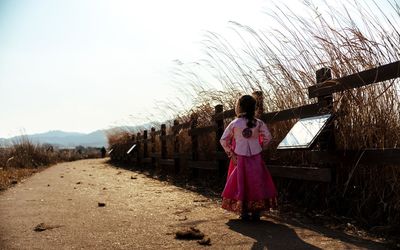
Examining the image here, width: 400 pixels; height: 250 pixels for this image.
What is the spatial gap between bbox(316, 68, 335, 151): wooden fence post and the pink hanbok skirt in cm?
64

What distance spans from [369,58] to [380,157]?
114 cm

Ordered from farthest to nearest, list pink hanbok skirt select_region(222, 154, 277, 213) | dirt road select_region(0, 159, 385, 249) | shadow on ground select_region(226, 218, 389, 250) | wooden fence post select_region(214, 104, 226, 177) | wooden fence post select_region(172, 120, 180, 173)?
wooden fence post select_region(172, 120, 180, 173) → wooden fence post select_region(214, 104, 226, 177) → pink hanbok skirt select_region(222, 154, 277, 213) → dirt road select_region(0, 159, 385, 249) → shadow on ground select_region(226, 218, 389, 250)

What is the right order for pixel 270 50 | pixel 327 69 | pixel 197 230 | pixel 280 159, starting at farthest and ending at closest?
pixel 270 50 → pixel 280 159 → pixel 327 69 → pixel 197 230

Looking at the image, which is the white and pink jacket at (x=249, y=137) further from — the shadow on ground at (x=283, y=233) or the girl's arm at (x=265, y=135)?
the shadow on ground at (x=283, y=233)

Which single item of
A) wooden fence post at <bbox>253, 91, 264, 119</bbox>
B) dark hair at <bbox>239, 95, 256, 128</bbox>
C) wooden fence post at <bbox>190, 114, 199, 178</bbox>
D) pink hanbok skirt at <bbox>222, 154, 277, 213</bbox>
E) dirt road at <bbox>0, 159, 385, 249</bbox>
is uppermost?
wooden fence post at <bbox>253, 91, 264, 119</bbox>

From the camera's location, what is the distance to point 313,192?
16.3 feet

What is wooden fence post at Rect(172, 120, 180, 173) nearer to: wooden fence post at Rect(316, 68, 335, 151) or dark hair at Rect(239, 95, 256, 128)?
dark hair at Rect(239, 95, 256, 128)

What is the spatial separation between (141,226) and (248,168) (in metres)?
1.19

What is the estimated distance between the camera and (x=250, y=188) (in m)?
4.71

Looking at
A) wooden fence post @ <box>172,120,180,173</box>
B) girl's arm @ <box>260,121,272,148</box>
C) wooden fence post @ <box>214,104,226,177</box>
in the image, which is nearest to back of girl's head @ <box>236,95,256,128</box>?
girl's arm @ <box>260,121,272,148</box>

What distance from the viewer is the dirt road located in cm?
371

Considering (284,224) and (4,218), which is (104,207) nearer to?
(4,218)

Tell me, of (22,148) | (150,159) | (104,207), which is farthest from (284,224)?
(22,148)

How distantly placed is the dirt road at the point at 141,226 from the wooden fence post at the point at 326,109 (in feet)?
2.64
